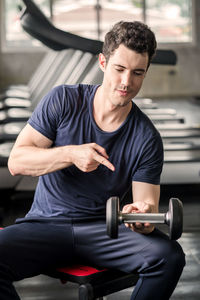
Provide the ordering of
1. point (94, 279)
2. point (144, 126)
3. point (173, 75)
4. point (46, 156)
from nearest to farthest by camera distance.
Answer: point (94, 279) < point (46, 156) < point (144, 126) < point (173, 75)

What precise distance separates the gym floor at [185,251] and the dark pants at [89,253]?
2.19 ft

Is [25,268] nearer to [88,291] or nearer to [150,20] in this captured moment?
[88,291]

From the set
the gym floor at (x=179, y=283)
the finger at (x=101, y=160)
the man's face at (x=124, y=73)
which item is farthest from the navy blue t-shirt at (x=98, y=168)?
the gym floor at (x=179, y=283)

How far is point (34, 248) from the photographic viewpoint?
5.79 ft

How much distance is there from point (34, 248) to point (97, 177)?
0.32 meters

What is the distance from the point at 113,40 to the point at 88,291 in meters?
0.82

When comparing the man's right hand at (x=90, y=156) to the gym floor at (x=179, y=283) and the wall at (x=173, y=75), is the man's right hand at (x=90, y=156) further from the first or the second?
the wall at (x=173, y=75)

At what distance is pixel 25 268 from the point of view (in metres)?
1.76

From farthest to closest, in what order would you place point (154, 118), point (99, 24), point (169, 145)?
point (99, 24)
point (154, 118)
point (169, 145)

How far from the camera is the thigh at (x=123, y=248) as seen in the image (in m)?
1.74

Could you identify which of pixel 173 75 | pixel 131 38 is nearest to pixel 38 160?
pixel 131 38

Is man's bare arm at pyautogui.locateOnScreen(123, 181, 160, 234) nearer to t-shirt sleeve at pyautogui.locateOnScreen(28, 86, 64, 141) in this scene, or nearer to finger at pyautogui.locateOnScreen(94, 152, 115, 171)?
finger at pyautogui.locateOnScreen(94, 152, 115, 171)

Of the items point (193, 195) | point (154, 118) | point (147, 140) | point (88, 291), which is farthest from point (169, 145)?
point (88, 291)

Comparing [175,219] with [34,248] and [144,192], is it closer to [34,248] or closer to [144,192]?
[144,192]
